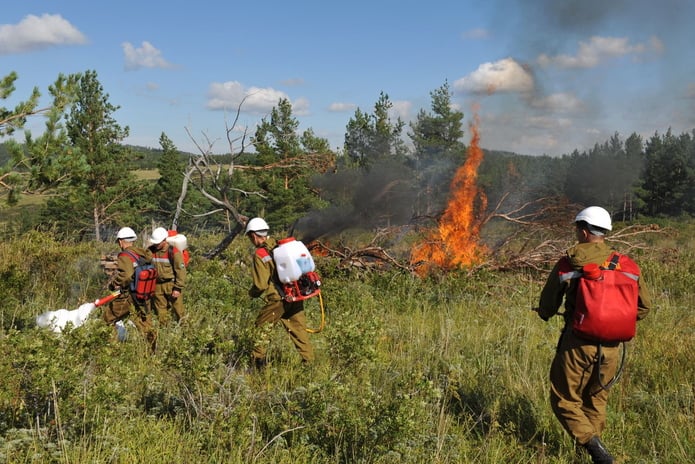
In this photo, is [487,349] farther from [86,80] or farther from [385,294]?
[86,80]

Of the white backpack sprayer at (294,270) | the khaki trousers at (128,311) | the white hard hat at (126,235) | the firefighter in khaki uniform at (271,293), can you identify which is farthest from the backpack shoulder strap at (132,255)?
the white backpack sprayer at (294,270)

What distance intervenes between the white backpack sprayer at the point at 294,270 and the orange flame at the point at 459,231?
16.1 feet

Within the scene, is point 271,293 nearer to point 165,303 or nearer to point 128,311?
point 165,303

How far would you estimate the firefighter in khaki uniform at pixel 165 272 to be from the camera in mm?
6441

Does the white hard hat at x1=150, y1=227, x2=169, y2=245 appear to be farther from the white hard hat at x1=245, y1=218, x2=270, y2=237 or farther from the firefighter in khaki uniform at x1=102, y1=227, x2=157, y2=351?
the white hard hat at x1=245, y1=218, x2=270, y2=237

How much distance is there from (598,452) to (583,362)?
0.59 m

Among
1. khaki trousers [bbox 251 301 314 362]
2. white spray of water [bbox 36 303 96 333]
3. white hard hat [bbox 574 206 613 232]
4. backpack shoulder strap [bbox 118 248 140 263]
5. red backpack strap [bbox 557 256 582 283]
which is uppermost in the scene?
white hard hat [bbox 574 206 613 232]

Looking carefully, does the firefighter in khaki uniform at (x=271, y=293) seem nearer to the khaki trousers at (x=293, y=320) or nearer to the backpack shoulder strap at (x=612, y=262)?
the khaki trousers at (x=293, y=320)

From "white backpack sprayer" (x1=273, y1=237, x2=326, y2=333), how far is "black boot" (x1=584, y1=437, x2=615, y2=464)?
2681mm

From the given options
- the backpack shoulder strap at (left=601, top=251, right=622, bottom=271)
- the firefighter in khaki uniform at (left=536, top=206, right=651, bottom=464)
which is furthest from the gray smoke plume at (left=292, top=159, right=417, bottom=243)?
the backpack shoulder strap at (left=601, top=251, right=622, bottom=271)

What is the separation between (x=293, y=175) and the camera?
2620 centimetres

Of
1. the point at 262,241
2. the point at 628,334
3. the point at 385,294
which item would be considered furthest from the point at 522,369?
the point at 385,294

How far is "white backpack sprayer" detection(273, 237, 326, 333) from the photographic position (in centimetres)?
518

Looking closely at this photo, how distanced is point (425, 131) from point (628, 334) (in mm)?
27984
